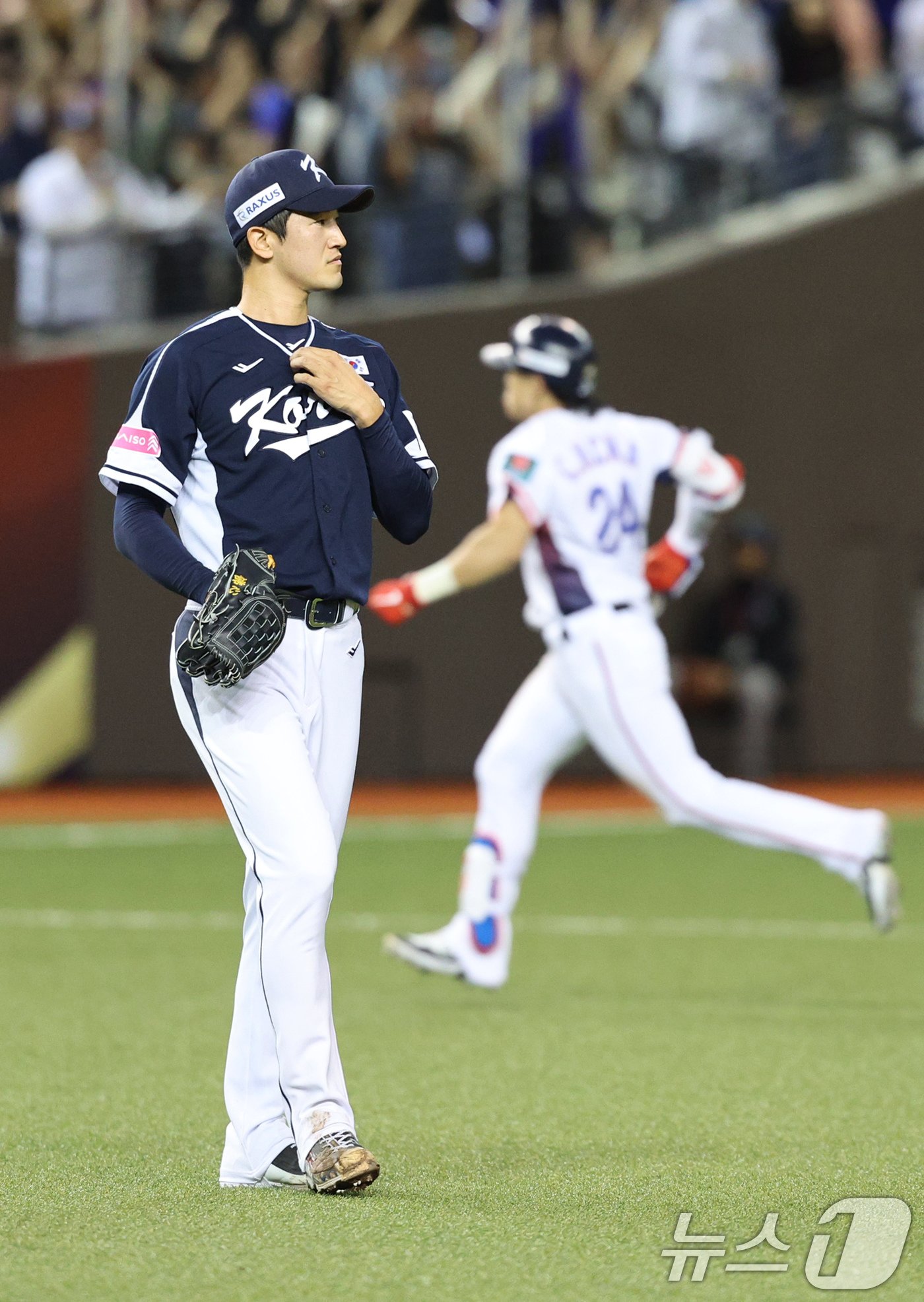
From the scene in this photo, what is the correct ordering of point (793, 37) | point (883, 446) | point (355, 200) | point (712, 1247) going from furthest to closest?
point (883, 446) → point (793, 37) → point (355, 200) → point (712, 1247)

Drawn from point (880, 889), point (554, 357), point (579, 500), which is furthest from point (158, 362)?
point (880, 889)

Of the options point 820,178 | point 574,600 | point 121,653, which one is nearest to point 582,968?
point 574,600

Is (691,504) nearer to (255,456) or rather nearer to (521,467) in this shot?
(521,467)

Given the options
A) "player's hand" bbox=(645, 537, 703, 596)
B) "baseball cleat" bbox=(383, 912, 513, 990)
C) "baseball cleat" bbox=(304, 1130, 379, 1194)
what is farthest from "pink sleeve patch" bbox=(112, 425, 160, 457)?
"player's hand" bbox=(645, 537, 703, 596)

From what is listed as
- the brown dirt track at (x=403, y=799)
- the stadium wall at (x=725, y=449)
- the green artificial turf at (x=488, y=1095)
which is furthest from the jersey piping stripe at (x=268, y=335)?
the stadium wall at (x=725, y=449)

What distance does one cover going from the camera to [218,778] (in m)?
4.76

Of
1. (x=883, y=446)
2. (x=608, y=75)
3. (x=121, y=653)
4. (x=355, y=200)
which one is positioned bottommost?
(x=121, y=653)

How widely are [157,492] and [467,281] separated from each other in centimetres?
1285

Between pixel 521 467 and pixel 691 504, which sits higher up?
pixel 521 467

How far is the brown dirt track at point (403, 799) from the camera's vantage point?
615 inches

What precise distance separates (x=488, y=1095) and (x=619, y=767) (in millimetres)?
1988

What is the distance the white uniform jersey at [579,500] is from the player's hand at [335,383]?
9.09 feet

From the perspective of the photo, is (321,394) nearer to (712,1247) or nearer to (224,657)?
(224,657)

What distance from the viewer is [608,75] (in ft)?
55.5
